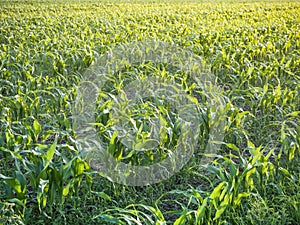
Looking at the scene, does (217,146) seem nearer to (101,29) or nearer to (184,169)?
(184,169)

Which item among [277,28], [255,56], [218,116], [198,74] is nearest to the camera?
[218,116]

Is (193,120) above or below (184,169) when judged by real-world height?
above

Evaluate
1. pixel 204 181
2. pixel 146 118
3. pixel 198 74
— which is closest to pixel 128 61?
pixel 198 74

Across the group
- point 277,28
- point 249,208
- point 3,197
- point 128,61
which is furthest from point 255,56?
→ point 3,197

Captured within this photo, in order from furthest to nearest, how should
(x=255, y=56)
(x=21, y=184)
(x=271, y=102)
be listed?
(x=255, y=56) < (x=271, y=102) < (x=21, y=184)

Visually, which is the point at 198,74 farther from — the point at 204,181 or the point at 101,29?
the point at 101,29

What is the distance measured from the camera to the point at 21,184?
265 centimetres

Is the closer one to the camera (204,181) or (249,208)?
(249,208)

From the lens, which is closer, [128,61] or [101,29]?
[128,61]

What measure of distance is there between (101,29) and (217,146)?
243 inches

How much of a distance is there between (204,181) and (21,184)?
1.56m

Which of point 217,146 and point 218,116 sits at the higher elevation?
point 218,116

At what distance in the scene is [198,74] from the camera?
5797 mm

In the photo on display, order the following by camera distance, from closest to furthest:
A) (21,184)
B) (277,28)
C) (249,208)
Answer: (21,184)
(249,208)
(277,28)
